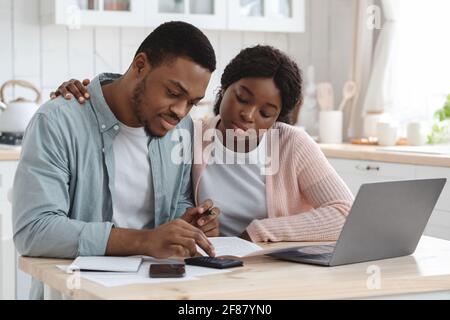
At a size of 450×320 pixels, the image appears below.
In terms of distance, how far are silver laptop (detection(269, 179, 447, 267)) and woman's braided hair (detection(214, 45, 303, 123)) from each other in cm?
56

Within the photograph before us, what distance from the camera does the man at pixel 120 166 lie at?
5.87 ft

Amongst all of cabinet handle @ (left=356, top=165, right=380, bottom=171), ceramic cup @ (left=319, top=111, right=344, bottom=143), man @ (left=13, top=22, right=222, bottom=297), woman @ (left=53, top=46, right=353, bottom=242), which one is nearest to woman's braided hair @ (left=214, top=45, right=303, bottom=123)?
woman @ (left=53, top=46, right=353, bottom=242)

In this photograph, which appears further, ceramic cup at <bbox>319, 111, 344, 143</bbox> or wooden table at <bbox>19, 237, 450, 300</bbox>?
ceramic cup at <bbox>319, 111, 344, 143</bbox>

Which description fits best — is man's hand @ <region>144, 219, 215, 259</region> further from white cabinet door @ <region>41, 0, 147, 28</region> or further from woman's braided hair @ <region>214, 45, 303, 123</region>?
white cabinet door @ <region>41, 0, 147, 28</region>

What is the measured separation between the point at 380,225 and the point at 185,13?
2682 millimetres

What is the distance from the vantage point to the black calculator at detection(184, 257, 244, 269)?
5.67 ft

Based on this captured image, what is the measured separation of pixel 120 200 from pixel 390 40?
2.79 metres

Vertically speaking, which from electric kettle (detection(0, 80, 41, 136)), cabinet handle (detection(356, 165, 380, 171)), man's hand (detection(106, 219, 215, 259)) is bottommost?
cabinet handle (detection(356, 165, 380, 171))

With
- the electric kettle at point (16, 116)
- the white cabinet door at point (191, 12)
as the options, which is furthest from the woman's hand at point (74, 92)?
the white cabinet door at point (191, 12)

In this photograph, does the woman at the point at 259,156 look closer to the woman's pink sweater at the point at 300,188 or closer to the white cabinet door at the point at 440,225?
the woman's pink sweater at the point at 300,188

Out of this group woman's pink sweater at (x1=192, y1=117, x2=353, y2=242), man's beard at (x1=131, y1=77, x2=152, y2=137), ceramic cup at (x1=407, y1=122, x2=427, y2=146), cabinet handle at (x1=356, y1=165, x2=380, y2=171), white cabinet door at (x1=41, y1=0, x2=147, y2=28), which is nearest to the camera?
man's beard at (x1=131, y1=77, x2=152, y2=137)

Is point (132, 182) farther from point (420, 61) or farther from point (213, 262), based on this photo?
point (420, 61)

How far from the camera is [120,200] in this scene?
207 centimetres

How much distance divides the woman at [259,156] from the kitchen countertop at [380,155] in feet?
4.22
